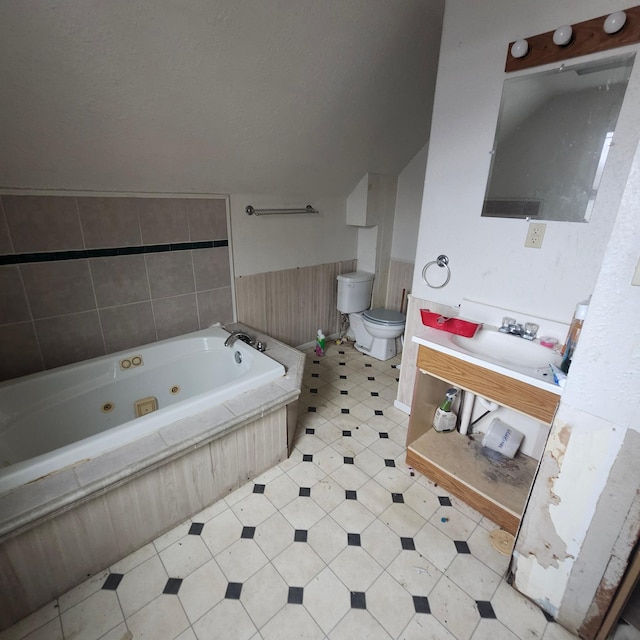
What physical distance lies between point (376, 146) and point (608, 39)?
1.52 meters

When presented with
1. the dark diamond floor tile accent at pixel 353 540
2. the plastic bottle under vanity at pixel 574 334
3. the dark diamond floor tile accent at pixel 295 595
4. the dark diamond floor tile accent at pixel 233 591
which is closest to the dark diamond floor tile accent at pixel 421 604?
the dark diamond floor tile accent at pixel 353 540

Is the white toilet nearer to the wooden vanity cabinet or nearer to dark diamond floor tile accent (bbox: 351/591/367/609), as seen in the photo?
the wooden vanity cabinet

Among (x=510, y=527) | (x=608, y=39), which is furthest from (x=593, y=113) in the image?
(x=510, y=527)

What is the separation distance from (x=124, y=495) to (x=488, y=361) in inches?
61.0

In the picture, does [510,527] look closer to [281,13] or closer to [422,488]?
[422,488]

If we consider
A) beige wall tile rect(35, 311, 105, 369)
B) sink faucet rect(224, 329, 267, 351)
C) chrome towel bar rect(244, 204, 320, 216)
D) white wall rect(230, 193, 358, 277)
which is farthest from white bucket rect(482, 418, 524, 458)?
→ beige wall tile rect(35, 311, 105, 369)

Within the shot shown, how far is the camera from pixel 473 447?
1.98 metres

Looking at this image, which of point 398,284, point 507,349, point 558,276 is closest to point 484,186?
point 558,276

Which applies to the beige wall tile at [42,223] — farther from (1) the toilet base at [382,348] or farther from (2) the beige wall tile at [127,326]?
(1) the toilet base at [382,348]

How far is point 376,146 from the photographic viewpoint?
2.64 m

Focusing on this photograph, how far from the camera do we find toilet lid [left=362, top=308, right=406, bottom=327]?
2939mm

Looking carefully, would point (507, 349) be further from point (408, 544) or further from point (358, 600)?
point (358, 600)

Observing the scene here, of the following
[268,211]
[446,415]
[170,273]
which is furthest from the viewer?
[268,211]

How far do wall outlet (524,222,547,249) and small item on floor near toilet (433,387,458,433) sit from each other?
0.90 m
